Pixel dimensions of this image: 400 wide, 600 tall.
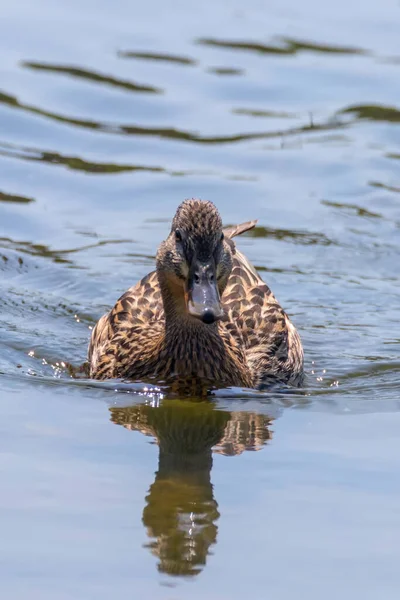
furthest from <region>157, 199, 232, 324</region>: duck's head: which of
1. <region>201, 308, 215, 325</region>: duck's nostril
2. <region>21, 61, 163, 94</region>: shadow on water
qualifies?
<region>21, 61, 163, 94</region>: shadow on water

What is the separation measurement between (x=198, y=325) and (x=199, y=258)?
846 mm

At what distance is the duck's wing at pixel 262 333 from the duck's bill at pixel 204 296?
4.36ft

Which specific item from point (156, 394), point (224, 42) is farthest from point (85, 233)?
point (224, 42)

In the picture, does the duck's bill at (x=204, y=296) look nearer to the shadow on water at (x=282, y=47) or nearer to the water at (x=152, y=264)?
the water at (x=152, y=264)

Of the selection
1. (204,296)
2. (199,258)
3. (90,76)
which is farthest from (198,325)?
(90,76)

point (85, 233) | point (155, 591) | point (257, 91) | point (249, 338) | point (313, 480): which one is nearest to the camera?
point (155, 591)

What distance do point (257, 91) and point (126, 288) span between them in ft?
16.3

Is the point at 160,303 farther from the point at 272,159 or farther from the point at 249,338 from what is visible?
the point at 272,159

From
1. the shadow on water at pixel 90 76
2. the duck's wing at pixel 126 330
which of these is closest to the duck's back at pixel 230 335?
the duck's wing at pixel 126 330

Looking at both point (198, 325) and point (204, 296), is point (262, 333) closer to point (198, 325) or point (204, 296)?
point (198, 325)

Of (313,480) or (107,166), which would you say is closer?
(313,480)

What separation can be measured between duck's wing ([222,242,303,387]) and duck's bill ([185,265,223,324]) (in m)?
1.33

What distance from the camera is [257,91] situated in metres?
16.2

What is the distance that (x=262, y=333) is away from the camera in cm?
1011
